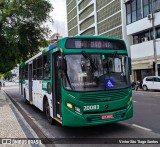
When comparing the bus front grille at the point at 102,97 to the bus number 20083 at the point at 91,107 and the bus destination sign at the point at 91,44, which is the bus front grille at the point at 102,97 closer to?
the bus number 20083 at the point at 91,107

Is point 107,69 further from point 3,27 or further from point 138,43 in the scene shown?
point 138,43

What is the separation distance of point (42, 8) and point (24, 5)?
4.87 ft

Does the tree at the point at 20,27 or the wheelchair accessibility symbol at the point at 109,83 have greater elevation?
the tree at the point at 20,27

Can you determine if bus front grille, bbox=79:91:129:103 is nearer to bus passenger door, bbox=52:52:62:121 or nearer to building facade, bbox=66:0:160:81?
bus passenger door, bbox=52:52:62:121

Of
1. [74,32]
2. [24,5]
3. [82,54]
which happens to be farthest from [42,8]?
[74,32]

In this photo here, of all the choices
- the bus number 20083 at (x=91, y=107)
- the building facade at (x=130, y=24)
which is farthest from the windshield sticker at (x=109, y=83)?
the building facade at (x=130, y=24)

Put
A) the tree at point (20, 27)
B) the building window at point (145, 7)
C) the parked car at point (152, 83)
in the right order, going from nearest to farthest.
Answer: the tree at point (20, 27) < the parked car at point (152, 83) < the building window at point (145, 7)

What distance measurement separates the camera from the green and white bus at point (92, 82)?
7.11m

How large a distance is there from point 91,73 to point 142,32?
2873 centimetres

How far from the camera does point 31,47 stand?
70.1 feet

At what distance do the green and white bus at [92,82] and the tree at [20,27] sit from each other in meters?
11.5

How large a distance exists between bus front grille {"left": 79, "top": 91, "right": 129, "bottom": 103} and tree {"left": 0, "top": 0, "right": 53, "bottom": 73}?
491 inches

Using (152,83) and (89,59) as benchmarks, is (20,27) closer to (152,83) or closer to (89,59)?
(89,59)

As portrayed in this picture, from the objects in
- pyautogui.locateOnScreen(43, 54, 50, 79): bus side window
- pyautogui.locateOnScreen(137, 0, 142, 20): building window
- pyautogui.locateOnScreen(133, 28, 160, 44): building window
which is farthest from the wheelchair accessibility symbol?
pyautogui.locateOnScreen(137, 0, 142, 20): building window
